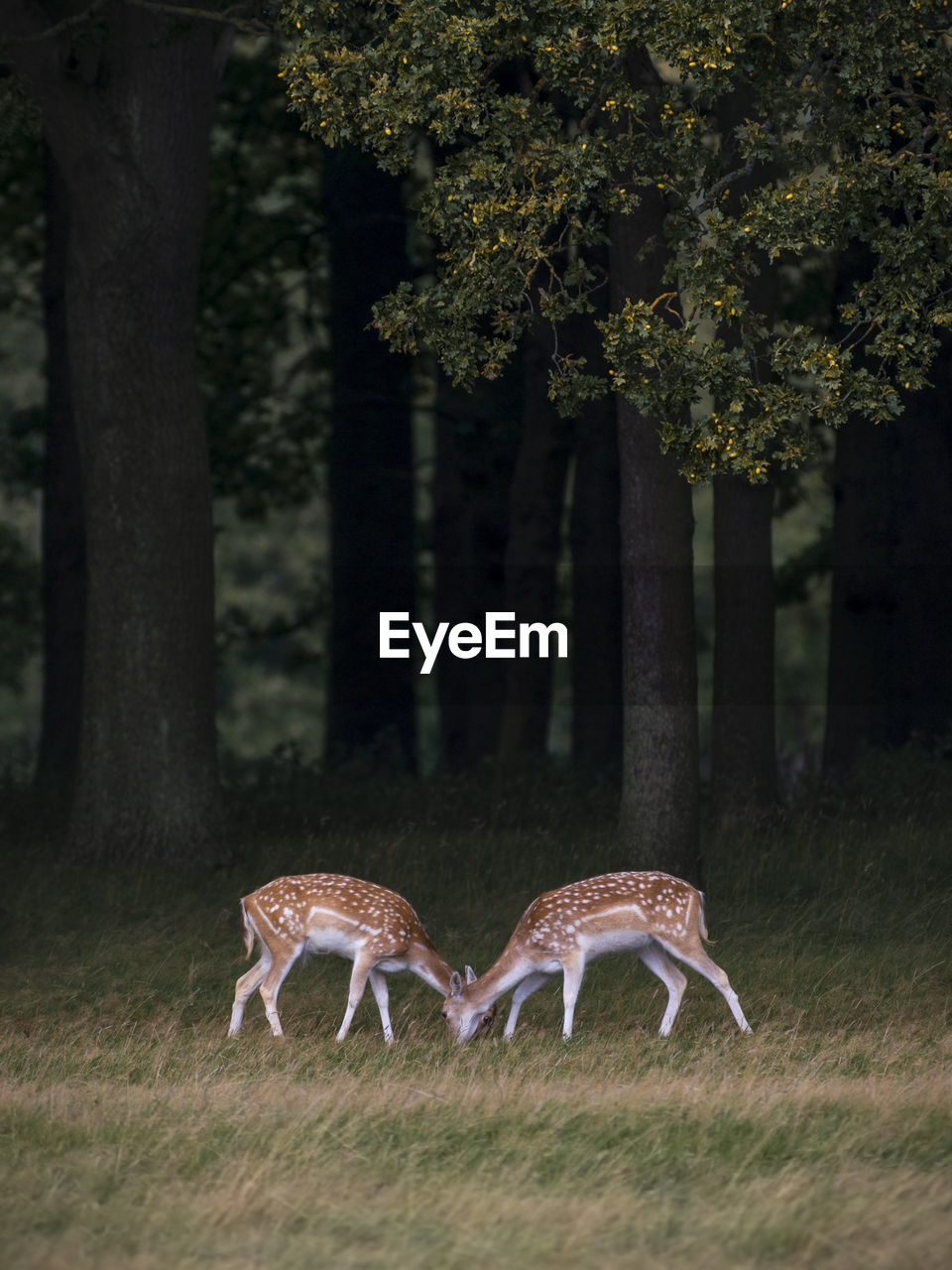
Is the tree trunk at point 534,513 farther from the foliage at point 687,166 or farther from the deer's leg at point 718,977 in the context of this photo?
the deer's leg at point 718,977

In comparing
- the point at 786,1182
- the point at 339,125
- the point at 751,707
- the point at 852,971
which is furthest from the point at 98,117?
the point at 786,1182

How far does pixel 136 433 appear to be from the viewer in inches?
629

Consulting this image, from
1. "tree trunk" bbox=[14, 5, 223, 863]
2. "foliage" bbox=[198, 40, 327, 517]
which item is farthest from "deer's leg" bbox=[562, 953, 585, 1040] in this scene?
"foliage" bbox=[198, 40, 327, 517]

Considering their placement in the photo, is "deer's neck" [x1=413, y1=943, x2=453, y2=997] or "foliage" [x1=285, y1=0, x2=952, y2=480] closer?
"deer's neck" [x1=413, y1=943, x2=453, y2=997]

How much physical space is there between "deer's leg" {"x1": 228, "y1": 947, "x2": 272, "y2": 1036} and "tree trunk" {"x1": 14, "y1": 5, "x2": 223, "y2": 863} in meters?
4.45

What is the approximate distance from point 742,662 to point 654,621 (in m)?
3.04

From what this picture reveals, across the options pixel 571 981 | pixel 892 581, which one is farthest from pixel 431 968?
pixel 892 581

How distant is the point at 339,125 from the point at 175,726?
5496mm

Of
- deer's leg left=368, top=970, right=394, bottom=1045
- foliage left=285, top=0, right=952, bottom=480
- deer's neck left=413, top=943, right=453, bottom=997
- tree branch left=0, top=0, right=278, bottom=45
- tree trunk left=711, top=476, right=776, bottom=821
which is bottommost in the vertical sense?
deer's leg left=368, top=970, right=394, bottom=1045

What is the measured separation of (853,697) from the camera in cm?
2122

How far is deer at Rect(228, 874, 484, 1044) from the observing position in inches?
436

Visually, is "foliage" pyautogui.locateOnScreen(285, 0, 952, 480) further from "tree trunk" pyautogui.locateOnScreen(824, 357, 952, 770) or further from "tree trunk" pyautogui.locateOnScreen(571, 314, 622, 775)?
"tree trunk" pyautogui.locateOnScreen(571, 314, 622, 775)

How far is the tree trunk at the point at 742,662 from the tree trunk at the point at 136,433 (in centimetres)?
453

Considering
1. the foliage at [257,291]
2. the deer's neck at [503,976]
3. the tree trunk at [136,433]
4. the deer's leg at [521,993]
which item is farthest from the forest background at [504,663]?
the deer's neck at [503,976]
